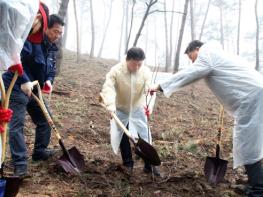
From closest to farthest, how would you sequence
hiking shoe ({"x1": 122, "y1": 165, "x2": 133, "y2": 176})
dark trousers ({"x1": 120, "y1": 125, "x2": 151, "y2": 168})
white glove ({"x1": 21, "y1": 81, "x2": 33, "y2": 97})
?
white glove ({"x1": 21, "y1": 81, "x2": 33, "y2": 97}), hiking shoe ({"x1": 122, "y1": 165, "x2": 133, "y2": 176}), dark trousers ({"x1": 120, "y1": 125, "x2": 151, "y2": 168})

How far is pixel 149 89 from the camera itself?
4.32 m

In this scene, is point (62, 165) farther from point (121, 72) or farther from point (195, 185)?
point (195, 185)

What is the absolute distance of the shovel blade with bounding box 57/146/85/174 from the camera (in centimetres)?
408

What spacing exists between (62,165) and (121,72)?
1447 mm

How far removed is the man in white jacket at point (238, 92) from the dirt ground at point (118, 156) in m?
0.61

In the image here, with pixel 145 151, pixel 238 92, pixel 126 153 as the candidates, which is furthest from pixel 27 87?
pixel 238 92

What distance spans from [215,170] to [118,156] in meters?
1.72

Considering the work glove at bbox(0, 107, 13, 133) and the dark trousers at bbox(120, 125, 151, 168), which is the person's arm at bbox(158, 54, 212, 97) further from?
the work glove at bbox(0, 107, 13, 133)

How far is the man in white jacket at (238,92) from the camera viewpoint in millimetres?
3828

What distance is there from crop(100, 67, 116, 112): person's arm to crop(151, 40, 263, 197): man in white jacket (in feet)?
1.99

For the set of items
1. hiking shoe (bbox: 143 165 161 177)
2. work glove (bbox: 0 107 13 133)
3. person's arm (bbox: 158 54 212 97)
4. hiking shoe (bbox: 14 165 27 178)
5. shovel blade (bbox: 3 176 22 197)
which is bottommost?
hiking shoe (bbox: 143 165 161 177)

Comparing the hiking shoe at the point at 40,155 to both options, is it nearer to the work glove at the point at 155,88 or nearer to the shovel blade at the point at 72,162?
the shovel blade at the point at 72,162

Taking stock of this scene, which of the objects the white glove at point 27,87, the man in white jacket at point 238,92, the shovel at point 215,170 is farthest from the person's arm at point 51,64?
the shovel at point 215,170

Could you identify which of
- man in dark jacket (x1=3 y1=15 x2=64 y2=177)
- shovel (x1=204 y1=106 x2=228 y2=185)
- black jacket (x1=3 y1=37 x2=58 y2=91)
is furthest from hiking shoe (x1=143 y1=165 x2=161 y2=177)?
black jacket (x1=3 y1=37 x2=58 y2=91)
